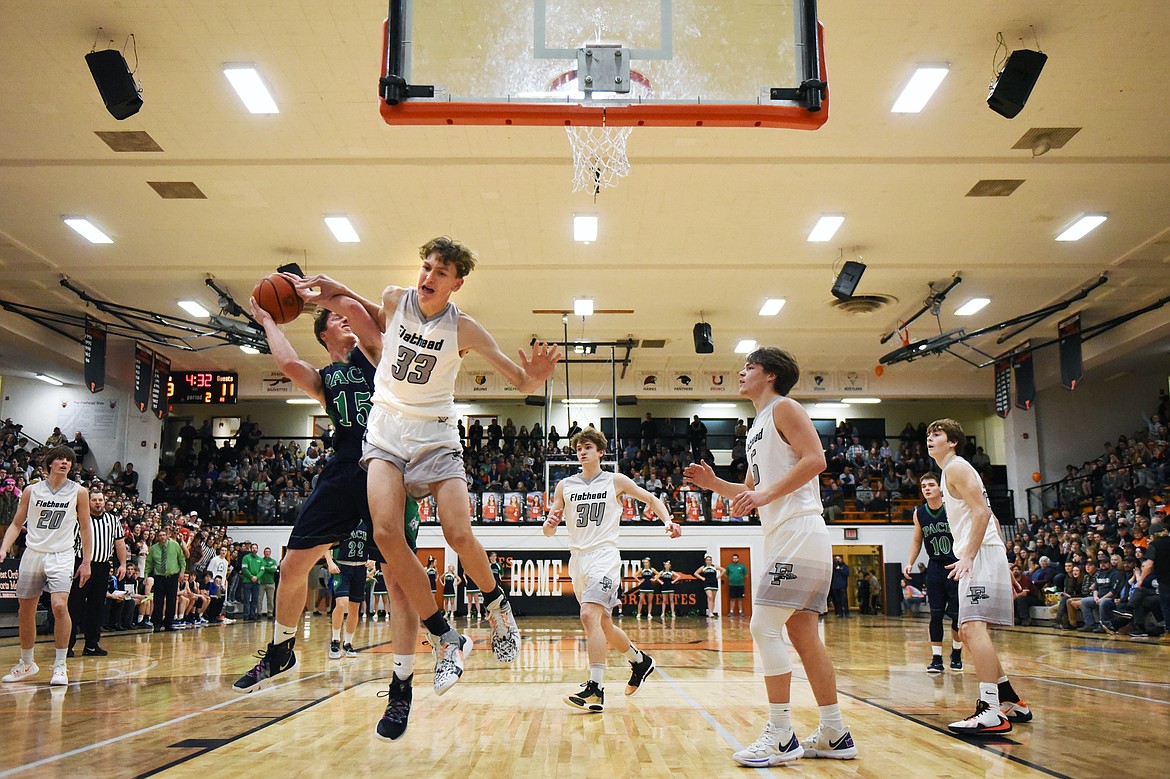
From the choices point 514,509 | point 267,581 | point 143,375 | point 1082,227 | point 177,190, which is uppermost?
point 177,190

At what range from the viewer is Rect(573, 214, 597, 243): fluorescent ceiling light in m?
14.1

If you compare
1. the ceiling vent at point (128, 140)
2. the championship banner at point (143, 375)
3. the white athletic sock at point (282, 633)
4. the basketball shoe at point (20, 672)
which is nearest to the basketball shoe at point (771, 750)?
the white athletic sock at point (282, 633)

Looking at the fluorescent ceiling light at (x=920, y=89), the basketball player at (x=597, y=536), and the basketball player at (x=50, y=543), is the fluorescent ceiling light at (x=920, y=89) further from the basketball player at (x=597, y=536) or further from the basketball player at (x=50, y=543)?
the basketball player at (x=50, y=543)

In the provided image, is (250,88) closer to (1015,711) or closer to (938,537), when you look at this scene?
(938,537)

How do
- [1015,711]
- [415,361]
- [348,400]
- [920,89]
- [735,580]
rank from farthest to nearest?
1. [735,580]
2. [920,89]
3. [1015,711]
4. [348,400]
5. [415,361]

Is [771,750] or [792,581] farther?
[792,581]


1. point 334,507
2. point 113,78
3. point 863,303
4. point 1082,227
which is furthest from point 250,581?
point 1082,227

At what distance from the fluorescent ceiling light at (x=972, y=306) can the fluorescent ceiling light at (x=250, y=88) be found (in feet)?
46.6

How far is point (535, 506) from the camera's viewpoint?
75.5ft

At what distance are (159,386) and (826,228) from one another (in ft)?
54.7

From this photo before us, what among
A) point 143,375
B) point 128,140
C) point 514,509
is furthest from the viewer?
point 514,509

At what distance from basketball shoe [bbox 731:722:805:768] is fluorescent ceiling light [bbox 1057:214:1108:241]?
12.8 meters

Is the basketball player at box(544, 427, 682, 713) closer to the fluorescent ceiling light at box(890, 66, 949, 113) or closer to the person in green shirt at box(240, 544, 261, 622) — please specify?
the fluorescent ceiling light at box(890, 66, 949, 113)

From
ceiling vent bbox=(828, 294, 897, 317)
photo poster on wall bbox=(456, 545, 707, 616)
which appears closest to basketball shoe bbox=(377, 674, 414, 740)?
ceiling vent bbox=(828, 294, 897, 317)
